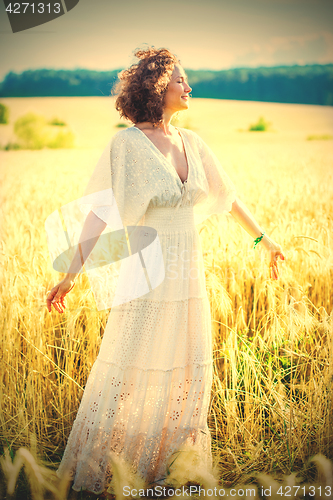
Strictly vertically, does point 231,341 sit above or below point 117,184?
below

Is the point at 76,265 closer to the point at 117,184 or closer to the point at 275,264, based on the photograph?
the point at 117,184

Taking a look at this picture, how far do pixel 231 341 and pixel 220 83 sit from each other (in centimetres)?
247

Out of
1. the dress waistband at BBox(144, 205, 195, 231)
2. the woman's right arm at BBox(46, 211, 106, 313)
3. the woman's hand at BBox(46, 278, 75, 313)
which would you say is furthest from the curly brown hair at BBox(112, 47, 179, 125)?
the woman's hand at BBox(46, 278, 75, 313)

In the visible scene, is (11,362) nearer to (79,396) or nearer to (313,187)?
(79,396)

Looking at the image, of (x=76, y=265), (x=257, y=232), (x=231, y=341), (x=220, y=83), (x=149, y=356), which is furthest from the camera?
(x=220, y=83)

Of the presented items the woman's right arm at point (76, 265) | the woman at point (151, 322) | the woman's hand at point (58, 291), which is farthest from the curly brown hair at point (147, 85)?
the woman's hand at point (58, 291)

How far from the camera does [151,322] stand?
1.39 metres

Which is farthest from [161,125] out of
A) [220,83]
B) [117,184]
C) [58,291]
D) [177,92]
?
[220,83]

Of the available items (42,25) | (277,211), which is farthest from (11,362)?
(277,211)

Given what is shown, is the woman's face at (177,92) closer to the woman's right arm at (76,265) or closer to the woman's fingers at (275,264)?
the woman's right arm at (76,265)

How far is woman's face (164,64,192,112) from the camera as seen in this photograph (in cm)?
136

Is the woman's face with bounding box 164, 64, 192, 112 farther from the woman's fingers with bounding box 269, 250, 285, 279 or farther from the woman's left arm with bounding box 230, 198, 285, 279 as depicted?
the woman's fingers with bounding box 269, 250, 285, 279

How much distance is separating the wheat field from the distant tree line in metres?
0.14

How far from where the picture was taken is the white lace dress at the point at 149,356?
4.39 feet
